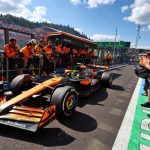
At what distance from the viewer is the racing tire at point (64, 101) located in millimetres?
3588

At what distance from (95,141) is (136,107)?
8.09 ft

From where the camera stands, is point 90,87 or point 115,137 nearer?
point 115,137

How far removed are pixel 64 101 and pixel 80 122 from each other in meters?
0.57

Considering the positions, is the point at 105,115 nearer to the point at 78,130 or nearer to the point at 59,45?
the point at 78,130

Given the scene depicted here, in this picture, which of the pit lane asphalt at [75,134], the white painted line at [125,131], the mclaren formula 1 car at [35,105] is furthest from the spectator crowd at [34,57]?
the white painted line at [125,131]

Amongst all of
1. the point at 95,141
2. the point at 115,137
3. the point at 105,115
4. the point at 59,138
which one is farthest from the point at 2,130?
the point at 105,115

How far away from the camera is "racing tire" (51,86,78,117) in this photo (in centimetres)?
359

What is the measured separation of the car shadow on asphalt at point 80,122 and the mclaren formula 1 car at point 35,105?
154mm

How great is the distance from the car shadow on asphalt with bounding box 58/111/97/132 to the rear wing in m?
0.53

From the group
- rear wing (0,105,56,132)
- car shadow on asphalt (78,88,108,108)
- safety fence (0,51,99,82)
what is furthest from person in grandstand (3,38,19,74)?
rear wing (0,105,56,132)

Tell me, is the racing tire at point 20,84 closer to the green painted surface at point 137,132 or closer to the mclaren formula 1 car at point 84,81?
the mclaren formula 1 car at point 84,81

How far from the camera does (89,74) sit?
6598 mm

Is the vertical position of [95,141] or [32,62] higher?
[32,62]

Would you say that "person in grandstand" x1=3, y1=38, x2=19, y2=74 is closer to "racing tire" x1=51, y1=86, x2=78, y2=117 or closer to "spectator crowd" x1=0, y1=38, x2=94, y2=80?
"spectator crowd" x1=0, y1=38, x2=94, y2=80
